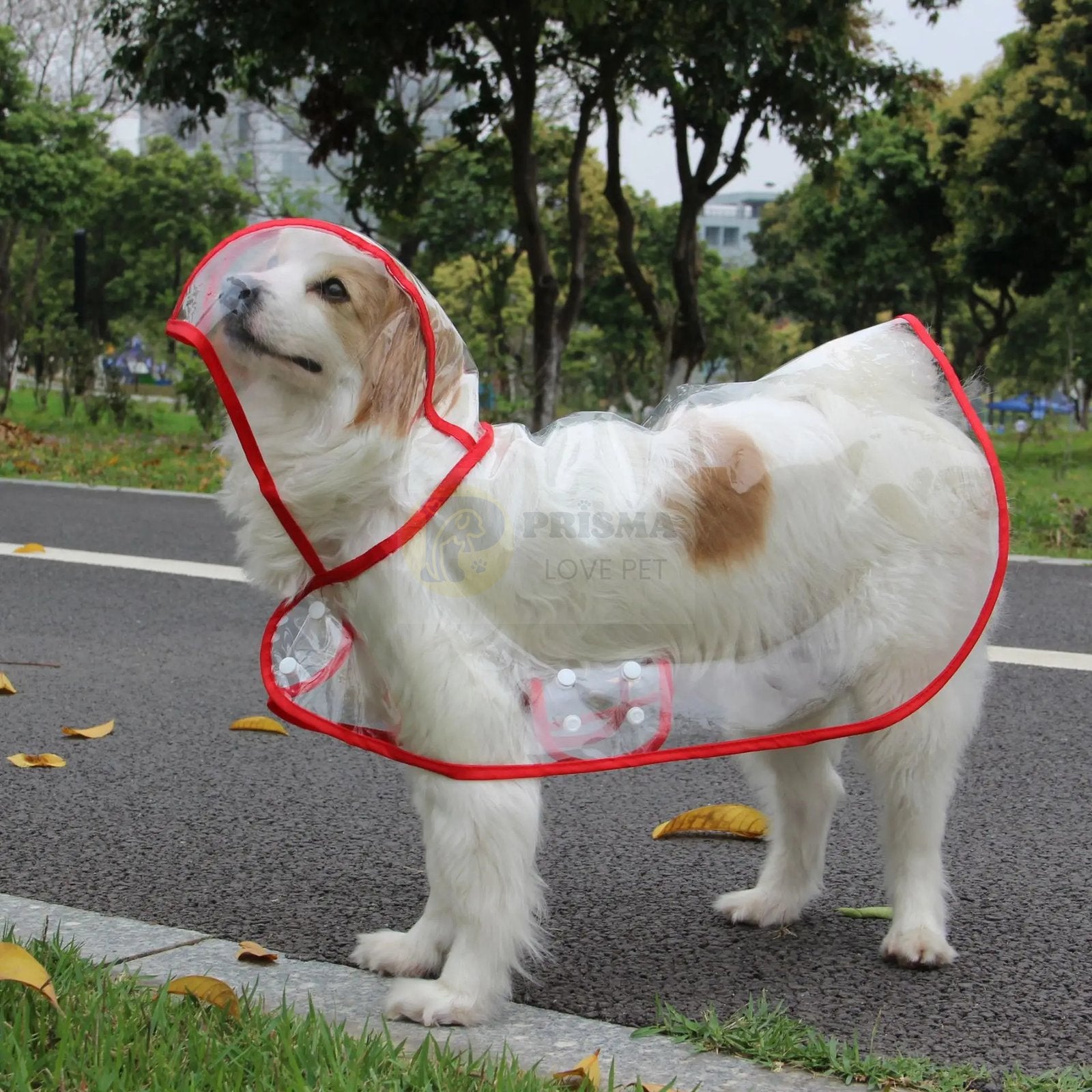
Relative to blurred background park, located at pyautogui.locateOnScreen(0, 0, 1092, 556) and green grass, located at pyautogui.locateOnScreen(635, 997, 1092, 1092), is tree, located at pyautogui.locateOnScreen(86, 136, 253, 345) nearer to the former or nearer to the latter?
blurred background park, located at pyautogui.locateOnScreen(0, 0, 1092, 556)

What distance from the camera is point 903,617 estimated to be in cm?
263

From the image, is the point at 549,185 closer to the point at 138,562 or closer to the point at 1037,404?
the point at 138,562

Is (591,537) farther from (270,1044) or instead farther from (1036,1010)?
(1036,1010)

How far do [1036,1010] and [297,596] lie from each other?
1503mm

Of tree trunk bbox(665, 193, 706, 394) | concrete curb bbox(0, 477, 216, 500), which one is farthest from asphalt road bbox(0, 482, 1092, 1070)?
tree trunk bbox(665, 193, 706, 394)

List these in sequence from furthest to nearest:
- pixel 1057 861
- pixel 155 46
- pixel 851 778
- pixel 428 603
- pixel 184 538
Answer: pixel 155 46
pixel 184 538
pixel 851 778
pixel 1057 861
pixel 428 603

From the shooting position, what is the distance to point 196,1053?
2059mm

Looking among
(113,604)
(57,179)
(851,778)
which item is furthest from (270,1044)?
(57,179)

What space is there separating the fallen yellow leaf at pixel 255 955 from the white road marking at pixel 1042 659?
3605 millimetres

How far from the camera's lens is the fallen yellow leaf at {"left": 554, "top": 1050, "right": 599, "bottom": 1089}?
2.12m

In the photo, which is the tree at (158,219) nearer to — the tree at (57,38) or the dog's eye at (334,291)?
the tree at (57,38)

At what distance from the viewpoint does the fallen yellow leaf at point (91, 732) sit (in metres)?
4.25

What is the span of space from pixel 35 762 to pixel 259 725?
2.36ft

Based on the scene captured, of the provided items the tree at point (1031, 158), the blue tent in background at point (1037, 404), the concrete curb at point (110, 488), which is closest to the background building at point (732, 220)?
the blue tent in background at point (1037, 404)
